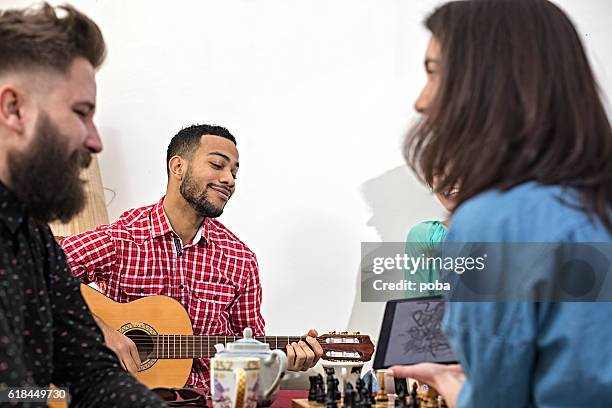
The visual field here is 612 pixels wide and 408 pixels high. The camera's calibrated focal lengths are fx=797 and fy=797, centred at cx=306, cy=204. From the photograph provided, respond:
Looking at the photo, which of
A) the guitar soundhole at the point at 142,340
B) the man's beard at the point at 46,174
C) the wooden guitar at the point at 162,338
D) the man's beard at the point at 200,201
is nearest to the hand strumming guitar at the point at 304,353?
the wooden guitar at the point at 162,338

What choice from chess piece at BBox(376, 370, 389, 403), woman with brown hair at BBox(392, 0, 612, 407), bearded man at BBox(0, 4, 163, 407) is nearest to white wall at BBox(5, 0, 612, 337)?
chess piece at BBox(376, 370, 389, 403)

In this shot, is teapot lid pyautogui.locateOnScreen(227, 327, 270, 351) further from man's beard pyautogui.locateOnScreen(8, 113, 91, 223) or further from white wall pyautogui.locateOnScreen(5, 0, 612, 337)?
white wall pyautogui.locateOnScreen(5, 0, 612, 337)

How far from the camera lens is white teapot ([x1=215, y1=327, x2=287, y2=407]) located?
143 cm

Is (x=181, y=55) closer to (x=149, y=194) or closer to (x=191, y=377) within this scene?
(x=149, y=194)

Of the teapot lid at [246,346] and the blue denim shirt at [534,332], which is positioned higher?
the blue denim shirt at [534,332]

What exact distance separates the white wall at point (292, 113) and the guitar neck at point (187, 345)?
1.74ft

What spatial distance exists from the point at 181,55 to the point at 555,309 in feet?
8.28

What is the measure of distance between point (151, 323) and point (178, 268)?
0.32 meters

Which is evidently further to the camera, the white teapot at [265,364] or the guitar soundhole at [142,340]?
the guitar soundhole at [142,340]

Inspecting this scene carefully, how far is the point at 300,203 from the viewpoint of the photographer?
123 inches

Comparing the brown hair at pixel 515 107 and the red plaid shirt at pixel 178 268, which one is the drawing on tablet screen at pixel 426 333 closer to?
the brown hair at pixel 515 107

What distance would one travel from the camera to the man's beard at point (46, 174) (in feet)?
4.24

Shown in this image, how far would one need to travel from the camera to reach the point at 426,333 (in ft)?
4.62

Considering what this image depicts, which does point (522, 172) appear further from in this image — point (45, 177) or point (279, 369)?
point (45, 177)
